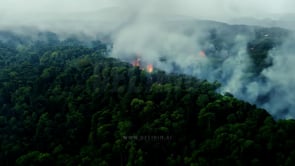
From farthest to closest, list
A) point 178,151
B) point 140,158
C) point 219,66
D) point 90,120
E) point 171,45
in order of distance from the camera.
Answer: point 171,45, point 219,66, point 90,120, point 178,151, point 140,158

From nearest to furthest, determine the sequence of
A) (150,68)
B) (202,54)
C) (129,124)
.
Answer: (129,124), (150,68), (202,54)

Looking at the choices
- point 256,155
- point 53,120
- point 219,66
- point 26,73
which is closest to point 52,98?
point 53,120

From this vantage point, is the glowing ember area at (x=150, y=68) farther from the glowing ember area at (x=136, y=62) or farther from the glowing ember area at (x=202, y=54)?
the glowing ember area at (x=202, y=54)

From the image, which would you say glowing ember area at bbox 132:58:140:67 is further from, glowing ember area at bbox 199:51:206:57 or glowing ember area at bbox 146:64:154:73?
glowing ember area at bbox 199:51:206:57

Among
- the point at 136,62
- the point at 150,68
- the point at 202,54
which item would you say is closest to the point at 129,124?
the point at 150,68

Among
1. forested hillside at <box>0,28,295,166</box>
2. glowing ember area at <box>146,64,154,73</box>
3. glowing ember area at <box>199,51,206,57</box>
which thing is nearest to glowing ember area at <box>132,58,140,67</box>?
glowing ember area at <box>146,64,154,73</box>

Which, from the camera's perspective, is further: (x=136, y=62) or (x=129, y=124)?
(x=136, y=62)

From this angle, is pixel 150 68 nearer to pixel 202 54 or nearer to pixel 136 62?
pixel 136 62

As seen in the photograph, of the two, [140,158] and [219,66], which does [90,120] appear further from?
[219,66]
